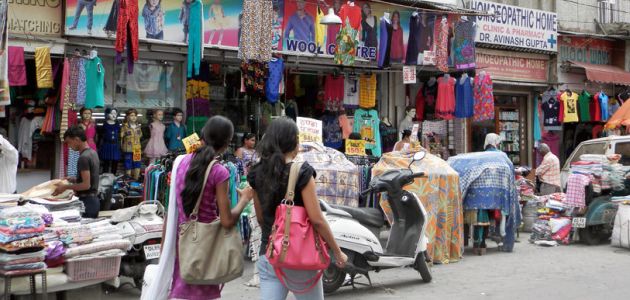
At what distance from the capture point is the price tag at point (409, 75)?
14.6 meters

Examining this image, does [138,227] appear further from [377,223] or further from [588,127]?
[588,127]

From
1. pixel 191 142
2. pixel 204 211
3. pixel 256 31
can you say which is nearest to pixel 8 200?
pixel 191 142

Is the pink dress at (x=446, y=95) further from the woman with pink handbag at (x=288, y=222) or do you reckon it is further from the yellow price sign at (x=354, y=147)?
the woman with pink handbag at (x=288, y=222)

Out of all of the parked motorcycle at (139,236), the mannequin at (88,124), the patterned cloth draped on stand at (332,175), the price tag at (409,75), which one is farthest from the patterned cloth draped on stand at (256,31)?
the parked motorcycle at (139,236)

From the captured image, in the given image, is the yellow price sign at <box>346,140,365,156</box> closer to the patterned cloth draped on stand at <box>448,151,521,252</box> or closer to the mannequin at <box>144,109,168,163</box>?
the patterned cloth draped on stand at <box>448,151,521,252</box>

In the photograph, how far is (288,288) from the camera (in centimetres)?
438

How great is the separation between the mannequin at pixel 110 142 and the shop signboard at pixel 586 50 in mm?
13438

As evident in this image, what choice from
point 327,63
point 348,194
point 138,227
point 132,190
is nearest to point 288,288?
point 138,227

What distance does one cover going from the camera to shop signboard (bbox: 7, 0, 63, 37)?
10289mm

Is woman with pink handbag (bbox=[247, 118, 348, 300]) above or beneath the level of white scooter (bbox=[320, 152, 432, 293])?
above

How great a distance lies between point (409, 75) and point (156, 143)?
552 centimetres

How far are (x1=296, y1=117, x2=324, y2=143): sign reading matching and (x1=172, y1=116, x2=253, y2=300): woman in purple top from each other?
17.2 feet

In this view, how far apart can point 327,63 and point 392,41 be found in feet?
4.97

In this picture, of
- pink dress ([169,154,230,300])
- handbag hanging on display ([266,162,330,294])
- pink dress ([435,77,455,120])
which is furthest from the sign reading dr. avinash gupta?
handbag hanging on display ([266,162,330,294])
